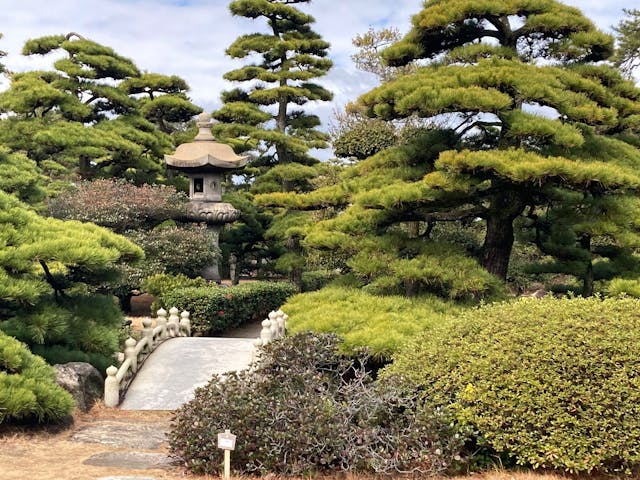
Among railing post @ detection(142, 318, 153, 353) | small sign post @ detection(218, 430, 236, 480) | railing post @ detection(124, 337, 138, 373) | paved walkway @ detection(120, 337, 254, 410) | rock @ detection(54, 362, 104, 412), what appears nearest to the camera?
small sign post @ detection(218, 430, 236, 480)

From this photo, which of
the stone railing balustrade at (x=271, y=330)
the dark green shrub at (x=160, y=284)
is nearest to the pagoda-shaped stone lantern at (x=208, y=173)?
the dark green shrub at (x=160, y=284)

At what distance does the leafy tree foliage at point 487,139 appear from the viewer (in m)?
7.45

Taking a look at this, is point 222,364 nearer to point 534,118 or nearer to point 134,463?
point 134,463

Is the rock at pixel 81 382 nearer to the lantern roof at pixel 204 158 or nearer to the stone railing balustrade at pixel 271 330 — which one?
the stone railing balustrade at pixel 271 330

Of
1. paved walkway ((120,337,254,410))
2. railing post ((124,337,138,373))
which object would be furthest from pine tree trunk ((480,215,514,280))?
railing post ((124,337,138,373))

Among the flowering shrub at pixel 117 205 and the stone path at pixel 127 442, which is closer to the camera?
the stone path at pixel 127 442

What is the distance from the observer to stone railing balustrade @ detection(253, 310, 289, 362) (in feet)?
31.1

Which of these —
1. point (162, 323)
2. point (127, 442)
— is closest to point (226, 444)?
point (127, 442)

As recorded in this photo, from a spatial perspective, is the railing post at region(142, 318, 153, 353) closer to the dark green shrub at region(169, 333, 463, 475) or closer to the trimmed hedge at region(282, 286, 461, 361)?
→ the trimmed hedge at region(282, 286, 461, 361)

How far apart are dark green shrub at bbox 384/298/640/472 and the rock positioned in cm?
434

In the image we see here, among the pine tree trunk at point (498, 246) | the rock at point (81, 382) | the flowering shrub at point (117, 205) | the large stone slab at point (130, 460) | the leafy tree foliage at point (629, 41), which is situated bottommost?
the large stone slab at point (130, 460)

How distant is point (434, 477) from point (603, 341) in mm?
1653

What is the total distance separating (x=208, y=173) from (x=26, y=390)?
39.3 feet

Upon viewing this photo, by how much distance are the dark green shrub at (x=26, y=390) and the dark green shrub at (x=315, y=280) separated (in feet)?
45.0
